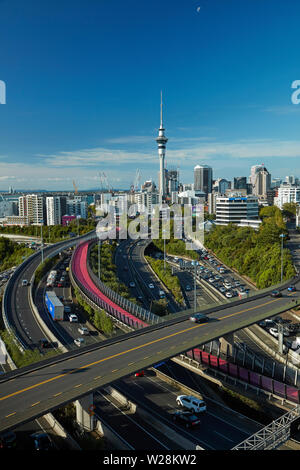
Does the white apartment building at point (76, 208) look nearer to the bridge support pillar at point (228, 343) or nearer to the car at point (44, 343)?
the car at point (44, 343)

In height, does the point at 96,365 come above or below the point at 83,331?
above

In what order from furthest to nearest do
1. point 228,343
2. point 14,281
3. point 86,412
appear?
point 14,281 < point 228,343 < point 86,412

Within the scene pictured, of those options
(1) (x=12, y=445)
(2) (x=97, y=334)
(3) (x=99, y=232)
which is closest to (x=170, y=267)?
A: (3) (x=99, y=232)

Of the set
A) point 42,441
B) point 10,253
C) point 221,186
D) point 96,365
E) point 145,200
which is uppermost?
point 221,186

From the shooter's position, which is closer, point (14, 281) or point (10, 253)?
point (14, 281)

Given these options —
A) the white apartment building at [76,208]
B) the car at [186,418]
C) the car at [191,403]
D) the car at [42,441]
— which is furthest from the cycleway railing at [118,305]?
the white apartment building at [76,208]

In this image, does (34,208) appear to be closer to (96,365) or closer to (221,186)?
(96,365)

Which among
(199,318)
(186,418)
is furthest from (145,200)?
(186,418)
